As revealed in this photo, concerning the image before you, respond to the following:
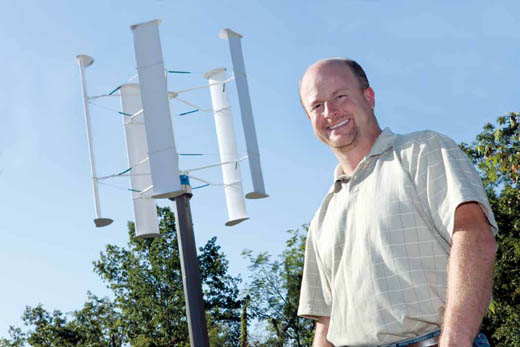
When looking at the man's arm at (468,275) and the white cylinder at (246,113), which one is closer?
the man's arm at (468,275)

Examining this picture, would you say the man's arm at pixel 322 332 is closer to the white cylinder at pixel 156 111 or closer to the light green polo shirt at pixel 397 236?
the light green polo shirt at pixel 397 236

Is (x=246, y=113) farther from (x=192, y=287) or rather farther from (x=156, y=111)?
(x=192, y=287)

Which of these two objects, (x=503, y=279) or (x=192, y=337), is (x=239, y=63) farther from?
(x=503, y=279)

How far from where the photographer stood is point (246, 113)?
10836 millimetres

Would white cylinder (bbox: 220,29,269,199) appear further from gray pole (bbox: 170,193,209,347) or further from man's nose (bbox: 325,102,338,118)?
man's nose (bbox: 325,102,338,118)

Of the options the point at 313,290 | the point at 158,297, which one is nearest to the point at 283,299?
the point at 158,297

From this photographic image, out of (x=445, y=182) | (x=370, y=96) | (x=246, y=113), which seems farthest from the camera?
(x=246, y=113)

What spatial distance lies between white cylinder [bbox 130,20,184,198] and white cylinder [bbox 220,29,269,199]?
126 cm

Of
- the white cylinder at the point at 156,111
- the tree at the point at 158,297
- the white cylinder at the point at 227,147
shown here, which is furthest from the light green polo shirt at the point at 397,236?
the tree at the point at 158,297

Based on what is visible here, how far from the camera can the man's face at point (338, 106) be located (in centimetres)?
225

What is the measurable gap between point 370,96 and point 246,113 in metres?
8.51

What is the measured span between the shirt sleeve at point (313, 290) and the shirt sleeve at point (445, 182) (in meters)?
0.55

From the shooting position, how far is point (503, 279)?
23297mm

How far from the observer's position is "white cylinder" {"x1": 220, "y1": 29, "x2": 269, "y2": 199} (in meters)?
10.7
